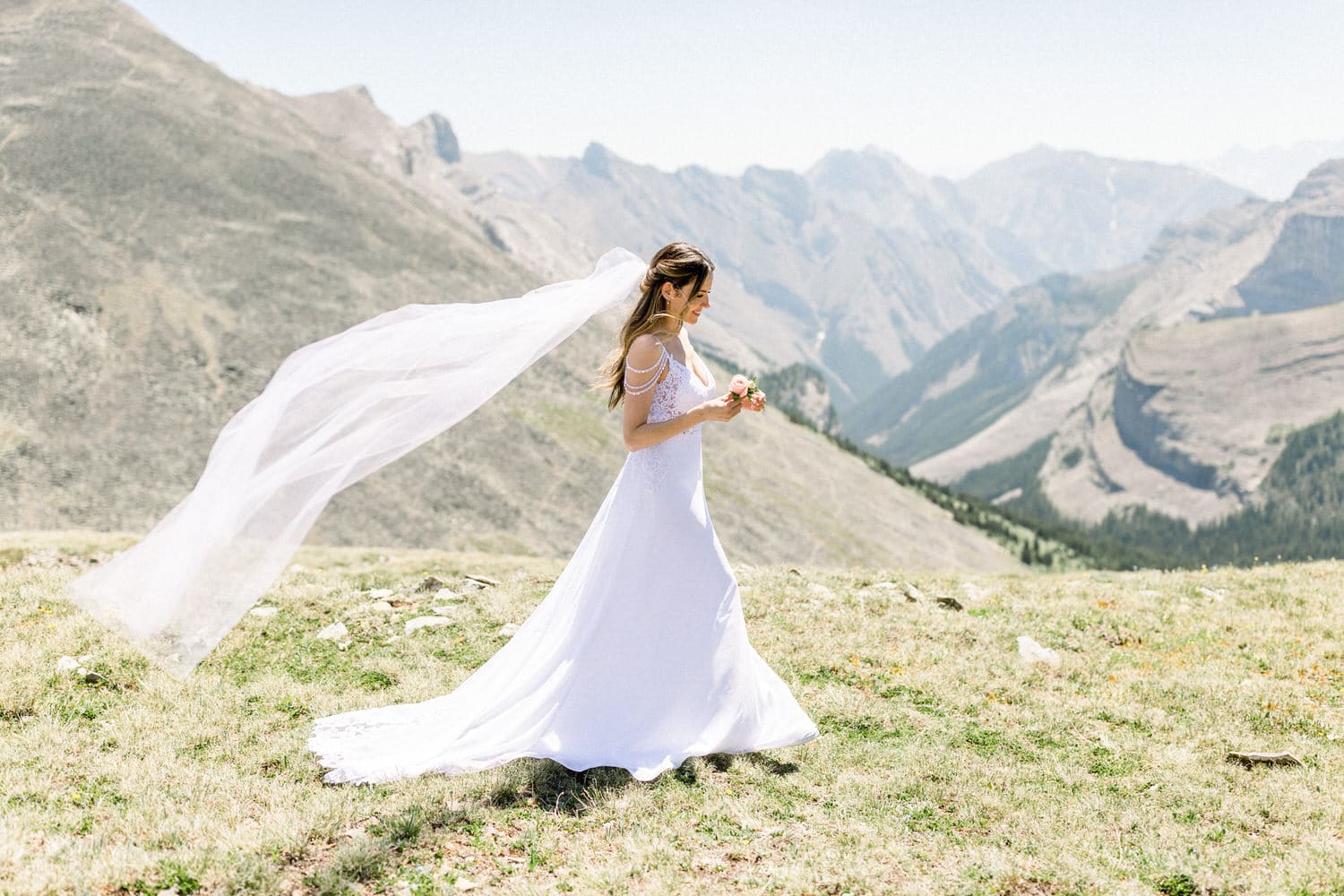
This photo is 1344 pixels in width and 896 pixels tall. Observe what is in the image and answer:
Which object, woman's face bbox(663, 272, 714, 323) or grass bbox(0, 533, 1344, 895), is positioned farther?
woman's face bbox(663, 272, 714, 323)

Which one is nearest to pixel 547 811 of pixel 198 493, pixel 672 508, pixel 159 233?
pixel 672 508

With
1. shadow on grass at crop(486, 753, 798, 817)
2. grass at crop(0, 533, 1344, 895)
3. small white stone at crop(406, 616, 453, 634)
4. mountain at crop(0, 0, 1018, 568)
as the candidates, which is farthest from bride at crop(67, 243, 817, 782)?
mountain at crop(0, 0, 1018, 568)

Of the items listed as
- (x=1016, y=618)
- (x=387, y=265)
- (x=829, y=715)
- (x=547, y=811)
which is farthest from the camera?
(x=387, y=265)

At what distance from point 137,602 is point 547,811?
15.7 feet

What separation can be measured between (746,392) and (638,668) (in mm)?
3170

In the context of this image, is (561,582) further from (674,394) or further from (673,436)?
(674,394)

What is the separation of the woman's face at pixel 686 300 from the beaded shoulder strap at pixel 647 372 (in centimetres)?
42

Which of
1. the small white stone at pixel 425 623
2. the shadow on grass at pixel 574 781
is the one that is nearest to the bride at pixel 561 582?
the shadow on grass at pixel 574 781

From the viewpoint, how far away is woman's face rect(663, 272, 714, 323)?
28.8 ft

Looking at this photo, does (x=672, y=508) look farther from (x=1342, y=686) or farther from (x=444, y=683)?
(x=1342, y=686)

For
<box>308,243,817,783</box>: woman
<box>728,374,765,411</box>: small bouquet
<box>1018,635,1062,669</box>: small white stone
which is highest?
<box>728,374,765,411</box>: small bouquet

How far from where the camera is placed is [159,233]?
10725 centimetres

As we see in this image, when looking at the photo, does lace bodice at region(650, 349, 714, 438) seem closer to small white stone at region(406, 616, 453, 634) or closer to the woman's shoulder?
the woman's shoulder

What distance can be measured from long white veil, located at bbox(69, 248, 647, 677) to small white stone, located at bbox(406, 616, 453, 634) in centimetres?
510
